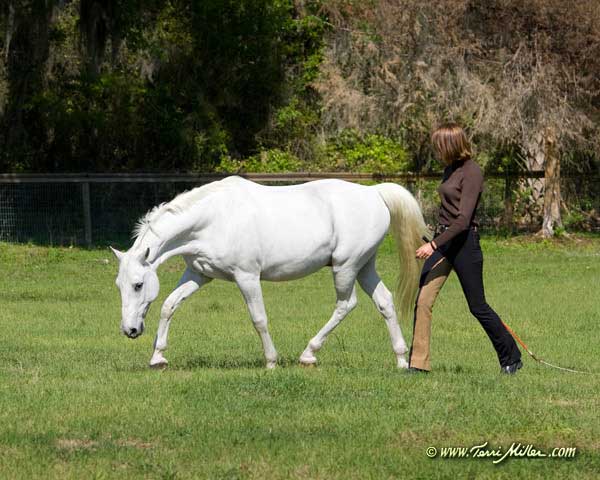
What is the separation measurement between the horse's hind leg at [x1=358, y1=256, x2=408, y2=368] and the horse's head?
215 centimetres

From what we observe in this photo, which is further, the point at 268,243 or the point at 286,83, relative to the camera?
the point at 286,83

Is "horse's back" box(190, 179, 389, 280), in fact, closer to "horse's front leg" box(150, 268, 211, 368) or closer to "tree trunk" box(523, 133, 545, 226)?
"horse's front leg" box(150, 268, 211, 368)

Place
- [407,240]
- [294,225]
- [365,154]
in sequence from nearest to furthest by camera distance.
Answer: [294,225] → [407,240] → [365,154]

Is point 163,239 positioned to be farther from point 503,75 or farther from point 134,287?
point 503,75

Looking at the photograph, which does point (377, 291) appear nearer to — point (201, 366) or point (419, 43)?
point (201, 366)

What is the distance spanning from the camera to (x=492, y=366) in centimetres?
1026

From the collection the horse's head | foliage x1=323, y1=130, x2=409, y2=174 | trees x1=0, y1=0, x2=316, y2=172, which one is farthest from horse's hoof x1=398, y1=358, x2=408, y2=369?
foliage x1=323, y1=130, x2=409, y2=174

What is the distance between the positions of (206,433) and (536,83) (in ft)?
65.2

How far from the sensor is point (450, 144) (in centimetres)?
884

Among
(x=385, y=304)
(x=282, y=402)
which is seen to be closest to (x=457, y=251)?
(x=385, y=304)

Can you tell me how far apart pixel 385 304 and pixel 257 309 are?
1224 millimetres

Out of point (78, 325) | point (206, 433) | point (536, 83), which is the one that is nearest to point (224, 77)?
point (536, 83)

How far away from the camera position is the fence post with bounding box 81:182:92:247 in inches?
911

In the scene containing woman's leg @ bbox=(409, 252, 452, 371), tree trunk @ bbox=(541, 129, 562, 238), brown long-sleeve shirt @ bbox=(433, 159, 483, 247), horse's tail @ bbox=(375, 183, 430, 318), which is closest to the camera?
brown long-sleeve shirt @ bbox=(433, 159, 483, 247)
